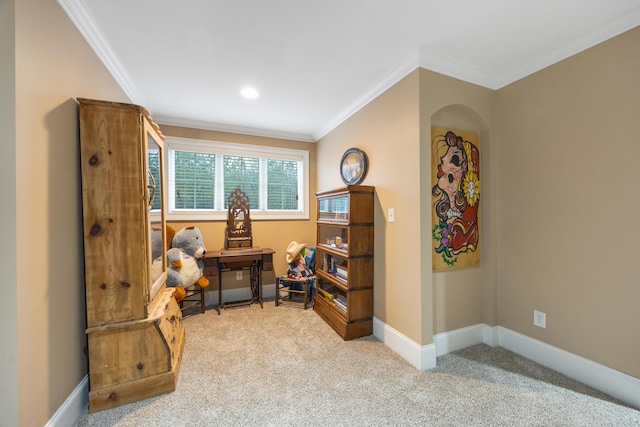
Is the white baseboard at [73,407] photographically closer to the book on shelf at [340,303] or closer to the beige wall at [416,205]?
the book on shelf at [340,303]

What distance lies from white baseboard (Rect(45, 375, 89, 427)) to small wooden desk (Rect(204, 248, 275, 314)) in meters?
1.47

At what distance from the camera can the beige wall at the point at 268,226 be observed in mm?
3325

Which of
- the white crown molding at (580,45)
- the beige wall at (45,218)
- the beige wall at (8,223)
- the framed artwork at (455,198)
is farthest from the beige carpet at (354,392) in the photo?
the white crown molding at (580,45)

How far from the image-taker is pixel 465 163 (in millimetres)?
2240

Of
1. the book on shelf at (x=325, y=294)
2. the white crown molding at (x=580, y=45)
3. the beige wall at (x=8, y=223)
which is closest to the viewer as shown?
the beige wall at (x=8, y=223)

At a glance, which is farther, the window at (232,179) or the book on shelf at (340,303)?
the window at (232,179)

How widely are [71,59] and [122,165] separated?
0.66 m

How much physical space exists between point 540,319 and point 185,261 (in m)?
3.41

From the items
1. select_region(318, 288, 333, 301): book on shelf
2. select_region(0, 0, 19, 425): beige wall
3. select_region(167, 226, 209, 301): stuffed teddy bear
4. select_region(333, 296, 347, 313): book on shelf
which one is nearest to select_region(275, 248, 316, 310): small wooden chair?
select_region(318, 288, 333, 301): book on shelf

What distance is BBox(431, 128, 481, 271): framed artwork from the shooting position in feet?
6.95

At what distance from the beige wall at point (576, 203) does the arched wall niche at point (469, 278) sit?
0.32 feet

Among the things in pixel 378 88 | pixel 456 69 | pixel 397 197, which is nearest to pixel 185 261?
pixel 397 197

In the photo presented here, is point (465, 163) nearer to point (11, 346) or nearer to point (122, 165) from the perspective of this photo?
point (122, 165)

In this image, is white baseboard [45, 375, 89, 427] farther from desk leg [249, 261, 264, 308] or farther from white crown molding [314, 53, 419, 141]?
white crown molding [314, 53, 419, 141]
